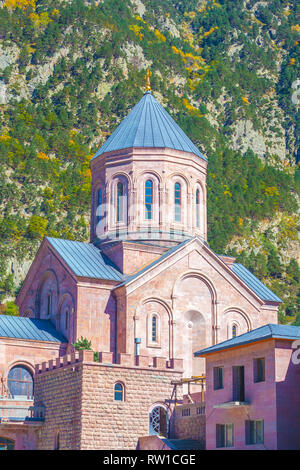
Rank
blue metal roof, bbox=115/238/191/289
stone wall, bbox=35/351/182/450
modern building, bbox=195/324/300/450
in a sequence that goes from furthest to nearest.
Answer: blue metal roof, bbox=115/238/191/289 → stone wall, bbox=35/351/182/450 → modern building, bbox=195/324/300/450

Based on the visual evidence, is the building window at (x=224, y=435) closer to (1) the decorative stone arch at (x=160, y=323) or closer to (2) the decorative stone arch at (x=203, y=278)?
(1) the decorative stone arch at (x=160, y=323)

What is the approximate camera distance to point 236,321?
3897 centimetres

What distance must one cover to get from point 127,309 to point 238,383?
321 inches

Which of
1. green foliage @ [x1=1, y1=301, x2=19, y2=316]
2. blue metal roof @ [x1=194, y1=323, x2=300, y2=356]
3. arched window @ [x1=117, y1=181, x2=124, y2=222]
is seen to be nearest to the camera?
blue metal roof @ [x1=194, y1=323, x2=300, y2=356]

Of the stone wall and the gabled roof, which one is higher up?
the gabled roof

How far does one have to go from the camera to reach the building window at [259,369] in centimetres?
2780

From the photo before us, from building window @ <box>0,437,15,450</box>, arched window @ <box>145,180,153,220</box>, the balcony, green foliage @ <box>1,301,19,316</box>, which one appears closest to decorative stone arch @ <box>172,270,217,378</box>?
arched window @ <box>145,180,153,220</box>

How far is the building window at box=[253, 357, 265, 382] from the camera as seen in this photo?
27797mm

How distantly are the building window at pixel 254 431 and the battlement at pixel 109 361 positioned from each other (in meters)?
6.13

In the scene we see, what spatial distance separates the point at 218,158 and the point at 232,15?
1266 inches

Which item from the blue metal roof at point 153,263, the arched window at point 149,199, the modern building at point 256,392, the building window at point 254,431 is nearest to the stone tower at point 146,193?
the arched window at point 149,199

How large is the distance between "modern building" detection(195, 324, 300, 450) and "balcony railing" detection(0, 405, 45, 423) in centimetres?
746

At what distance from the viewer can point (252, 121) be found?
100 meters

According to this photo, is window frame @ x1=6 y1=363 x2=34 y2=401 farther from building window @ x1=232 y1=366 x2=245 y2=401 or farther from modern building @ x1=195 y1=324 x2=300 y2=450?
building window @ x1=232 y1=366 x2=245 y2=401
